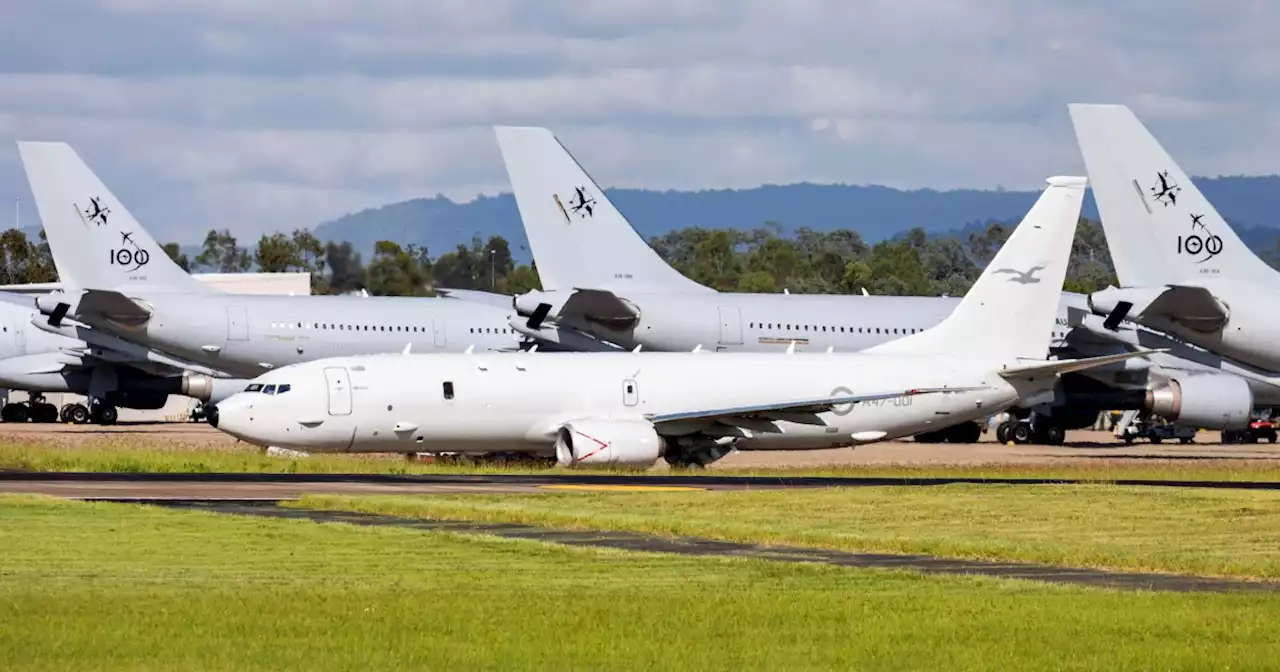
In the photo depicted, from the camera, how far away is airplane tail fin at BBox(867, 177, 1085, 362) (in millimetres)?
53750

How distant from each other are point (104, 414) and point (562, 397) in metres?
46.1

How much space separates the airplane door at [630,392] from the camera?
166 feet

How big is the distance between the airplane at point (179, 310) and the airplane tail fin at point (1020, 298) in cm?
2749

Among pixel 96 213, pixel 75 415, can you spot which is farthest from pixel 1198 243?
pixel 75 415

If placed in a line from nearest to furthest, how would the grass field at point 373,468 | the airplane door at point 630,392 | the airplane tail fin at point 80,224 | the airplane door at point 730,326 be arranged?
the grass field at point 373,468
the airplane door at point 630,392
the airplane door at point 730,326
the airplane tail fin at point 80,224

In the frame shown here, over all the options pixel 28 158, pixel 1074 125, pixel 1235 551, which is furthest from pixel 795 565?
pixel 28 158

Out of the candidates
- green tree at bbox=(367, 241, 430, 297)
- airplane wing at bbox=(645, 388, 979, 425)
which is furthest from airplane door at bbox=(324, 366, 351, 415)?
green tree at bbox=(367, 241, 430, 297)

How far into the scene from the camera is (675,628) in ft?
63.7

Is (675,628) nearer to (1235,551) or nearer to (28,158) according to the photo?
(1235,551)

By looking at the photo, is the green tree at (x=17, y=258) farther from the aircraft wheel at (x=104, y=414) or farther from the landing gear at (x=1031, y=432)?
the landing gear at (x=1031, y=432)

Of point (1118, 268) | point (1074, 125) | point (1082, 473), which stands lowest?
point (1082, 473)

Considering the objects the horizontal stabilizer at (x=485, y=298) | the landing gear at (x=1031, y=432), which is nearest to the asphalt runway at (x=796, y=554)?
the landing gear at (x=1031, y=432)

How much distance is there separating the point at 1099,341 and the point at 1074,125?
51.5ft

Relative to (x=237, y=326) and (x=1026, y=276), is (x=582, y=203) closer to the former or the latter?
(x=237, y=326)
